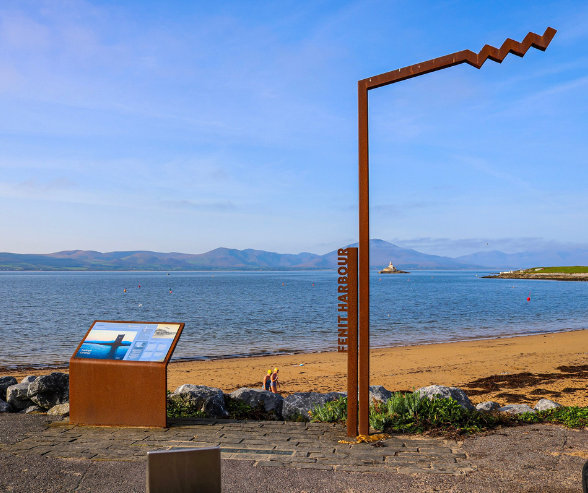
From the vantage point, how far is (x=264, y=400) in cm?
813

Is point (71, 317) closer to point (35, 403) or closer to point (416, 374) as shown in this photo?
point (416, 374)

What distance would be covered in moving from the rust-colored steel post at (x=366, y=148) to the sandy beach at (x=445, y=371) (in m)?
7.77

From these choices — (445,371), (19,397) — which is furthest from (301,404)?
(445,371)

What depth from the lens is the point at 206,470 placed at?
117 inches

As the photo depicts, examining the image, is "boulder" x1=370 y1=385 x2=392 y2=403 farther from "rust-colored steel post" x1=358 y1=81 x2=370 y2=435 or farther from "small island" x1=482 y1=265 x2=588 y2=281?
"small island" x1=482 y1=265 x2=588 y2=281

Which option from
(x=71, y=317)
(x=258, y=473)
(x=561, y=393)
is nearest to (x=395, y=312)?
(x=71, y=317)

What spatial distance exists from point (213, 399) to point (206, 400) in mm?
114

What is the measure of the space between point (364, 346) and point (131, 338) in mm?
3510

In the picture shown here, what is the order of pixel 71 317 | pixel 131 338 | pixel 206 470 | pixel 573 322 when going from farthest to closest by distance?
pixel 71 317
pixel 573 322
pixel 131 338
pixel 206 470

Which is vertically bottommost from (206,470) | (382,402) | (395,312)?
(395,312)

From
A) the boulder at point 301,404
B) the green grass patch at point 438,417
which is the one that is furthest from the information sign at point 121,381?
the green grass patch at point 438,417

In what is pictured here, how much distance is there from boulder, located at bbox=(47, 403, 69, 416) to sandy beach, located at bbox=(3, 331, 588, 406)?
755 cm

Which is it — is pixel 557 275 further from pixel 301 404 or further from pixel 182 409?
pixel 182 409

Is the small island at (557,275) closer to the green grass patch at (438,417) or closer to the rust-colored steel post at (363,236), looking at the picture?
the green grass patch at (438,417)
